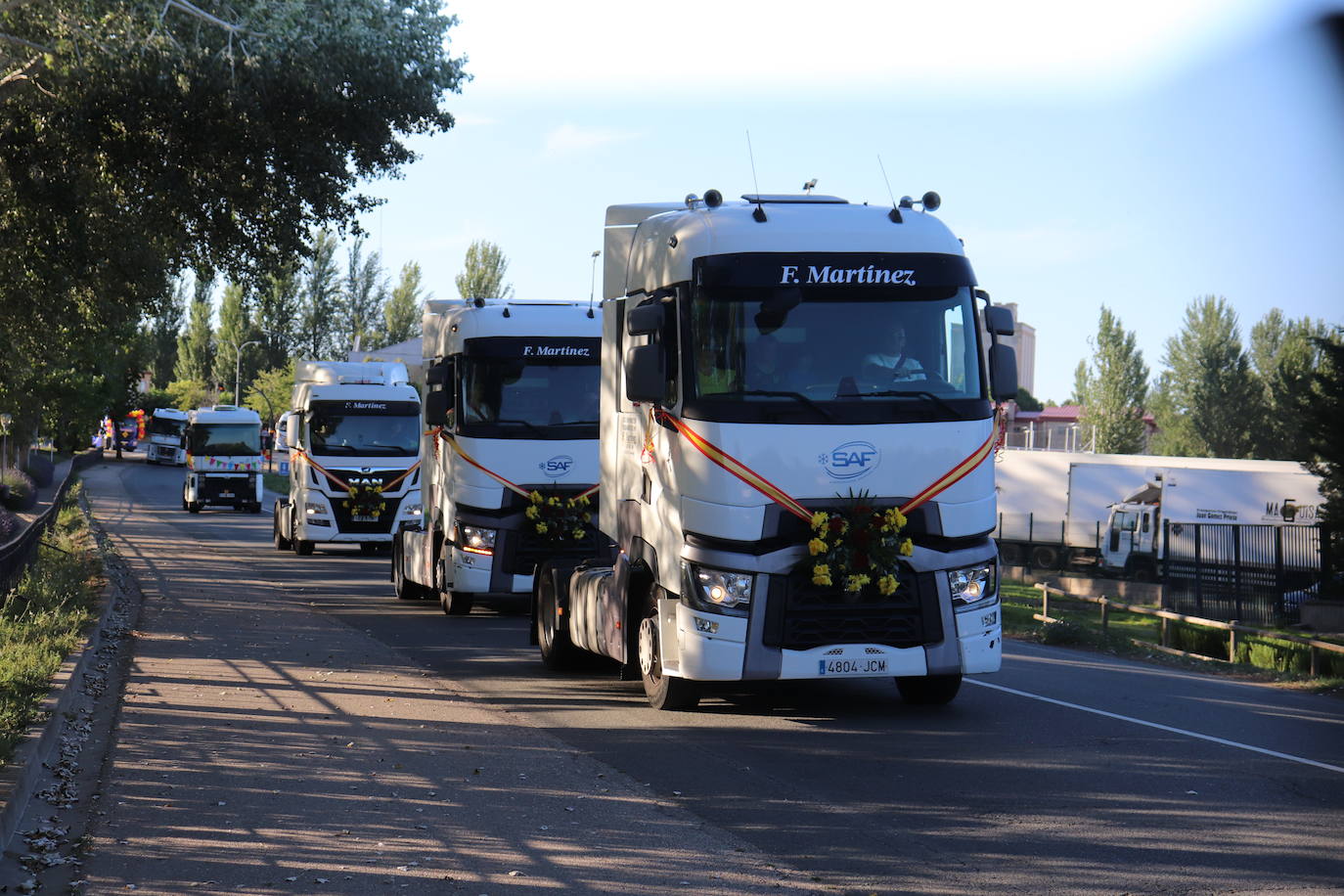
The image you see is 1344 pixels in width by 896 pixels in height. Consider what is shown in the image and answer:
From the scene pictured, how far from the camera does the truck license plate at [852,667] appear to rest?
10367 mm

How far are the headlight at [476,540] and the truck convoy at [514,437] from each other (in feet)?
0.04

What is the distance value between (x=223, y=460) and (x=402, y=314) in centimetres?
5642

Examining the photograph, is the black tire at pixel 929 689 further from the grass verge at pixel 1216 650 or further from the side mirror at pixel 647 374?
the grass verge at pixel 1216 650

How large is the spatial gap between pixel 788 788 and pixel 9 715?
4777 millimetres

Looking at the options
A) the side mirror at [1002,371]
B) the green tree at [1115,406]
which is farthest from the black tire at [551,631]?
the green tree at [1115,406]

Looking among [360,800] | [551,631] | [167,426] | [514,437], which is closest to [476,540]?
[514,437]

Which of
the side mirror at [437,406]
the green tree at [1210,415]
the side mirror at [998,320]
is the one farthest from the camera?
the green tree at [1210,415]

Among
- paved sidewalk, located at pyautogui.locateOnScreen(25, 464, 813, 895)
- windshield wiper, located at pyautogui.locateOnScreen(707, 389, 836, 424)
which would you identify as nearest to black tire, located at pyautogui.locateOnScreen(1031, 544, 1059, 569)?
paved sidewalk, located at pyautogui.locateOnScreen(25, 464, 813, 895)

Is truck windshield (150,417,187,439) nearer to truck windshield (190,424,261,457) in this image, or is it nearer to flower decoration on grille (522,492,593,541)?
truck windshield (190,424,261,457)

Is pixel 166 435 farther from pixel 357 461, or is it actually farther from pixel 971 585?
pixel 971 585

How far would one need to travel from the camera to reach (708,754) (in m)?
9.66

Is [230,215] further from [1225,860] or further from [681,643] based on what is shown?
[1225,860]

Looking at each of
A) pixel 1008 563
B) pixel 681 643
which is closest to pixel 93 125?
pixel 681 643

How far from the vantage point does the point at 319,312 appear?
103125 millimetres
